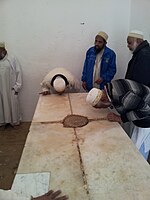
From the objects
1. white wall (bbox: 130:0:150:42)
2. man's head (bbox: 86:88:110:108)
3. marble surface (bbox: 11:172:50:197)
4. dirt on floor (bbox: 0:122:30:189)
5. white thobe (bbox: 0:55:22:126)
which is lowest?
dirt on floor (bbox: 0:122:30:189)

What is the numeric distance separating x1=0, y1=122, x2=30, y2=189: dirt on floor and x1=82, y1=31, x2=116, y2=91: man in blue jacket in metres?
1.43

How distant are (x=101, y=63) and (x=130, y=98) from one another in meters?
1.67

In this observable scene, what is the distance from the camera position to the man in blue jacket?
3611mm

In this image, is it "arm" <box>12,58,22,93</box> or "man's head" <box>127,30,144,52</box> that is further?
"arm" <box>12,58,22,93</box>

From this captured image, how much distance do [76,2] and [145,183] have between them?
10.6ft

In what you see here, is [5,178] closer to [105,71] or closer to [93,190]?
[93,190]

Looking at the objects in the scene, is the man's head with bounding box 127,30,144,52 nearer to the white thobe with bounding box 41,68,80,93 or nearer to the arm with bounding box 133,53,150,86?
the arm with bounding box 133,53,150,86

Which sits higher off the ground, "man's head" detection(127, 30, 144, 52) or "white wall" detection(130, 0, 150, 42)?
"white wall" detection(130, 0, 150, 42)

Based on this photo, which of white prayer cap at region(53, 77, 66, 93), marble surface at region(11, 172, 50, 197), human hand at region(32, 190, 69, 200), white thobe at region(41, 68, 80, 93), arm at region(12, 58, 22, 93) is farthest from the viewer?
arm at region(12, 58, 22, 93)

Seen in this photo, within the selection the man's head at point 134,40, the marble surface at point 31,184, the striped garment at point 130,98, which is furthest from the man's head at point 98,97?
the marble surface at point 31,184

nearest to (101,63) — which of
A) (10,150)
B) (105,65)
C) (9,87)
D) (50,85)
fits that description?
(105,65)

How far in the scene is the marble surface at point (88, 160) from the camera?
1.34 metres

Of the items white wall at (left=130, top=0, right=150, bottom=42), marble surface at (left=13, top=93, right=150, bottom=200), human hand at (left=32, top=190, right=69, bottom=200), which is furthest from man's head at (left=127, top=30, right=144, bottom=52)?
human hand at (left=32, top=190, right=69, bottom=200)

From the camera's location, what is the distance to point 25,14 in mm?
3896
